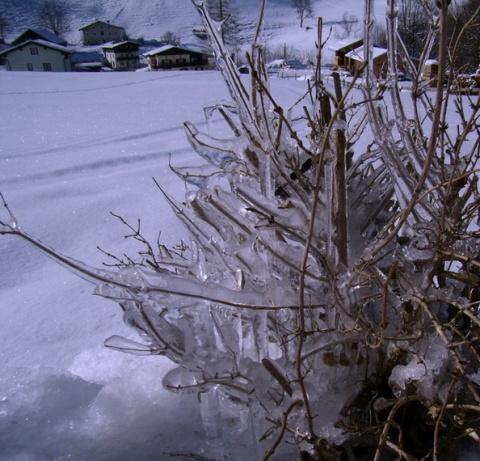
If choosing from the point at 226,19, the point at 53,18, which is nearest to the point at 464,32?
the point at 226,19

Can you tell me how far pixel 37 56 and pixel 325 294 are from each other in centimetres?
2673

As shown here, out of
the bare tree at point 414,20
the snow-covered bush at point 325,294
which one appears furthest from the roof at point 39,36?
the snow-covered bush at point 325,294

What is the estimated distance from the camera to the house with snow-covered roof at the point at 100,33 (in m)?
33.0

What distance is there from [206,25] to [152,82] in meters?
6.55

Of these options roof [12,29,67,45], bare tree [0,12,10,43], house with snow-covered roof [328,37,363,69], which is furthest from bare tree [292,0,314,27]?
house with snow-covered roof [328,37,363,69]

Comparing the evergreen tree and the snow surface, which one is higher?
the snow surface

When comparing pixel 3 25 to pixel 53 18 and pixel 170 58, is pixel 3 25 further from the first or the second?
pixel 170 58

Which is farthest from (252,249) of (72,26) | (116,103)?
(72,26)

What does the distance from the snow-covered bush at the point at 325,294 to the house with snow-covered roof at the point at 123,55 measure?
27.1 metres

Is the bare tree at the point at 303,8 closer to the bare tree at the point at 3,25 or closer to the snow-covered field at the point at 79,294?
the bare tree at the point at 3,25

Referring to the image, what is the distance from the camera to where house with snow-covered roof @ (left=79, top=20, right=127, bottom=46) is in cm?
3300

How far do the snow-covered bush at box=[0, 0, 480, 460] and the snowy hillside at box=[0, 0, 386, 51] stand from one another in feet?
104

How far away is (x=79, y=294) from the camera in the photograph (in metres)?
1.66

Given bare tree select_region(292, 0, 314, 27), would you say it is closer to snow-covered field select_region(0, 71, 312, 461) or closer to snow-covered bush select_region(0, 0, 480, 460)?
snow-covered field select_region(0, 71, 312, 461)
